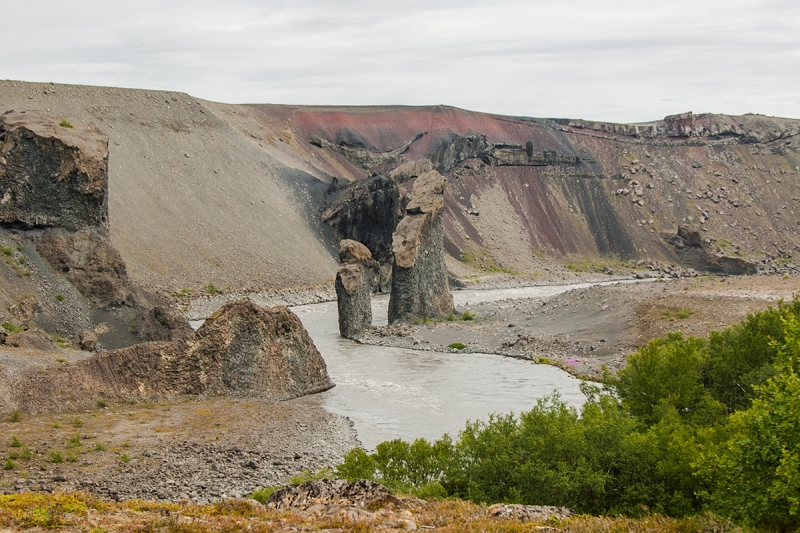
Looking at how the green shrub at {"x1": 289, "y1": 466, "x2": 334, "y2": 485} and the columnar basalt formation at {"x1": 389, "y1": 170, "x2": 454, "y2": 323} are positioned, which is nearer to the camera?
the green shrub at {"x1": 289, "y1": 466, "x2": 334, "y2": 485}

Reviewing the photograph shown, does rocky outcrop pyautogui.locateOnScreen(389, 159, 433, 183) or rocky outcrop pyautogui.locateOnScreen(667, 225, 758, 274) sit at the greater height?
rocky outcrop pyautogui.locateOnScreen(389, 159, 433, 183)

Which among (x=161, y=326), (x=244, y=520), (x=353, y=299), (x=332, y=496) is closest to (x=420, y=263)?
(x=353, y=299)

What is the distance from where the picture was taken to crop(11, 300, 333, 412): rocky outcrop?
28.7 metres

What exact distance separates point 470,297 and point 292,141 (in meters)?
45.5

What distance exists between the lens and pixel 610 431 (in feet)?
63.3

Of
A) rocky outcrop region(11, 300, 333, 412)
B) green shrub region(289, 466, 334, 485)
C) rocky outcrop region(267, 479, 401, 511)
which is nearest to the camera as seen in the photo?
rocky outcrop region(267, 479, 401, 511)

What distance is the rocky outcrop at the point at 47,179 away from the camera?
4350 cm

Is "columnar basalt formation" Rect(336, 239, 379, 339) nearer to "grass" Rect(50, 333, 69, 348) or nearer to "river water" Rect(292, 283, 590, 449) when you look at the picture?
"river water" Rect(292, 283, 590, 449)

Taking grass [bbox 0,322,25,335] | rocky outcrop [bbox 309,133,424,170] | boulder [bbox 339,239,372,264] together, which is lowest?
grass [bbox 0,322,25,335]

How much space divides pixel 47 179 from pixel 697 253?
8550 centimetres

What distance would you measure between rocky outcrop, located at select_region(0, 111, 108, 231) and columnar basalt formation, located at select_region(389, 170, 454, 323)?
19122mm

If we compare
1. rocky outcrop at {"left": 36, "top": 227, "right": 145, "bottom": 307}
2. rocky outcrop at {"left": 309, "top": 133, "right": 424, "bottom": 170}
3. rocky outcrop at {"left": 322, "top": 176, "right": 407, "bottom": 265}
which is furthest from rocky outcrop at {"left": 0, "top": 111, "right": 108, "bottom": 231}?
rocky outcrop at {"left": 309, "top": 133, "right": 424, "bottom": 170}

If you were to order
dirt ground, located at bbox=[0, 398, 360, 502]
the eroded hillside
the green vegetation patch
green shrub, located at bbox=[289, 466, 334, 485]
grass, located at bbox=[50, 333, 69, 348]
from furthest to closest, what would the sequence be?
1. the eroded hillside
2. grass, located at bbox=[50, 333, 69, 348]
3. green shrub, located at bbox=[289, 466, 334, 485]
4. dirt ground, located at bbox=[0, 398, 360, 502]
5. the green vegetation patch

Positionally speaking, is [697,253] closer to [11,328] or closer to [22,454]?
[11,328]
